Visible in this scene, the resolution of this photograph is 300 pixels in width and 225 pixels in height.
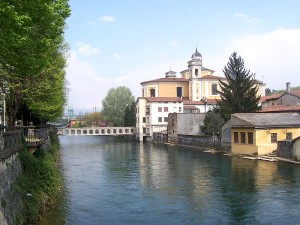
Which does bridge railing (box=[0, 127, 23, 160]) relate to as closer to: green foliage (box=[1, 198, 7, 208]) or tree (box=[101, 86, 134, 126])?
green foliage (box=[1, 198, 7, 208])

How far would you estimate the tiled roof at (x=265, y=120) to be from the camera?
162ft

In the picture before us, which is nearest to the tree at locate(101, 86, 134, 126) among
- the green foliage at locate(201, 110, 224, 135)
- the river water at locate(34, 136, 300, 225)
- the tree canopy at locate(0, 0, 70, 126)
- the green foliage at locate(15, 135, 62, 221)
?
the green foliage at locate(201, 110, 224, 135)

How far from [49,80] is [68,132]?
7067 cm

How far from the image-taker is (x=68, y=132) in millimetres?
102312

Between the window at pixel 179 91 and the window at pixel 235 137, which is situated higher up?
the window at pixel 179 91

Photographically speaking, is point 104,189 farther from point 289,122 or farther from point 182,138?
point 182,138

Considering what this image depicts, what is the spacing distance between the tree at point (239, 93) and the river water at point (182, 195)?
78.4 feet

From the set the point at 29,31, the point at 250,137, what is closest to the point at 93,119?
the point at 250,137

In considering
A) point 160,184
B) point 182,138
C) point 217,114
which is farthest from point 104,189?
point 182,138

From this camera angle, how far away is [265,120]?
166 ft

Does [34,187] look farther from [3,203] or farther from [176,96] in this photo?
[176,96]

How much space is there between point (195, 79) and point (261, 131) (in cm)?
6151

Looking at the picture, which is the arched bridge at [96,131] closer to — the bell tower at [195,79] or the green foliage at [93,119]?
the bell tower at [195,79]

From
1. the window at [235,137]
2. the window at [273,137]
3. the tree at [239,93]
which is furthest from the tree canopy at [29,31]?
the tree at [239,93]
